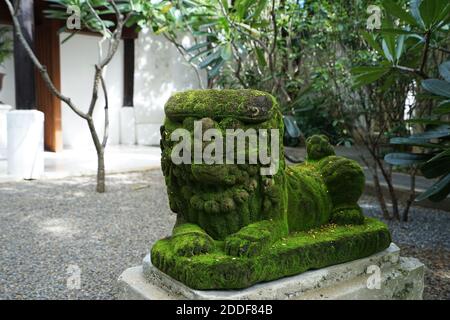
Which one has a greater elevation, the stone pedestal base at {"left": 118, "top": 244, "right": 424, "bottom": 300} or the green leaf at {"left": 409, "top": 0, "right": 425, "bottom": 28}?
the green leaf at {"left": 409, "top": 0, "right": 425, "bottom": 28}

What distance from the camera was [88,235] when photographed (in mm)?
4242

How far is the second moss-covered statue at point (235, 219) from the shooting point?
1.95 m

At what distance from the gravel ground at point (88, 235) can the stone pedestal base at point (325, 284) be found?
0.65m

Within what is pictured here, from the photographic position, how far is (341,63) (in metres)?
5.09

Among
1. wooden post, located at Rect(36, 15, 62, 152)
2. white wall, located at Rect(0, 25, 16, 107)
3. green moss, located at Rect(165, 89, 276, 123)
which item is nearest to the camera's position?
green moss, located at Rect(165, 89, 276, 123)

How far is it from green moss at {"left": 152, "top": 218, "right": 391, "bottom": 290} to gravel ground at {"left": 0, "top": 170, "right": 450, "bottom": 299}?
0.98 meters

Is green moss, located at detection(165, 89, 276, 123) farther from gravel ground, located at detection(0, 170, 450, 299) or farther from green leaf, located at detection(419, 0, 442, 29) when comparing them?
gravel ground, located at detection(0, 170, 450, 299)

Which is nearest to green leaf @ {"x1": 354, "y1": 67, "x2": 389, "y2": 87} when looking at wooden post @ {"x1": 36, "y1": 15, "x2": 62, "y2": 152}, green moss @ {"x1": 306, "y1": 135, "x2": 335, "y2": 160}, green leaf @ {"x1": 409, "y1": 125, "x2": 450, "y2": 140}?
green leaf @ {"x1": 409, "y1": 125, "x2": 450, "y2": 140}

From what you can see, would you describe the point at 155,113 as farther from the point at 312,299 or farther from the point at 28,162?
the point at 312,299

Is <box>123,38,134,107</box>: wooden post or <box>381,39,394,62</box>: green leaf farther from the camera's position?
<box>123,38,134,107</box>: wooden post

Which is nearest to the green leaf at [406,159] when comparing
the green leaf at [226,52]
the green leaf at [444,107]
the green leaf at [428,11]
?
the green leaf at [444,107]

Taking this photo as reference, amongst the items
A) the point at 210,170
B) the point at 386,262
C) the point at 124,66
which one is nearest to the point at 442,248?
the point at 386,262

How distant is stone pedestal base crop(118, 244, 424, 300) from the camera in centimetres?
198
